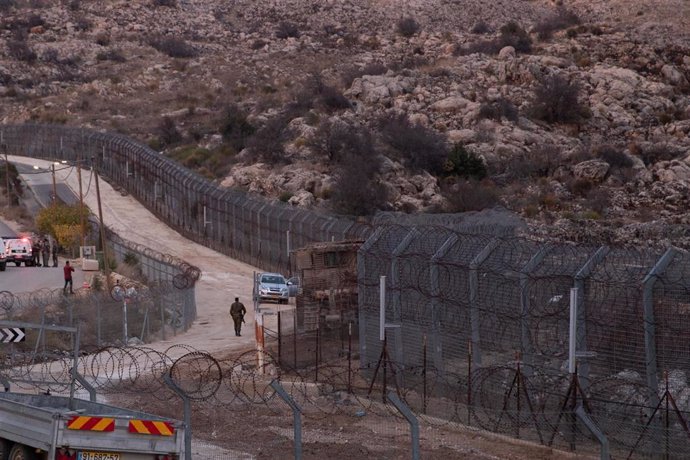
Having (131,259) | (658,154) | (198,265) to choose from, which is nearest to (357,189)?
(198,265)

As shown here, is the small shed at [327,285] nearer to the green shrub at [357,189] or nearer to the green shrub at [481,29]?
the green shrub at [357,189]

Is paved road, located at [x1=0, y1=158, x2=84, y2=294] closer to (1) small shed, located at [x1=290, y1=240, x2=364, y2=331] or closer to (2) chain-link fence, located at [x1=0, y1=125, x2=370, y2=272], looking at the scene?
(2) chain-link fence, located at [x1=0, y1=125, x2=370, y2=272]

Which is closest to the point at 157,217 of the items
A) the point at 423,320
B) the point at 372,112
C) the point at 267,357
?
the point at 372,112

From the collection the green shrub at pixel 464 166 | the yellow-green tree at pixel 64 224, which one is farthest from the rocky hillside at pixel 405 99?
the yellow-green tree at pixel 64 224

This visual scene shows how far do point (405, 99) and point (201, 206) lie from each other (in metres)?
21.1

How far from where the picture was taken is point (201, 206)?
64.9 m

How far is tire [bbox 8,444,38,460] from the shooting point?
15.3 metres

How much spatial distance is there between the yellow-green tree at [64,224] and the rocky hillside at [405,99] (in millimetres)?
8718

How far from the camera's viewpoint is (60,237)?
65.2 m

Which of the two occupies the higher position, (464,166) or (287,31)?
(287,31)

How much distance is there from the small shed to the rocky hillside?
13801 millimetres

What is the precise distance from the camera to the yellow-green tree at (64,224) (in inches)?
2552

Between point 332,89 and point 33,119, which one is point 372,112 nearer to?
point 332,89

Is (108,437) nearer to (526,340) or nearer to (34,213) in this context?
(526,340)
